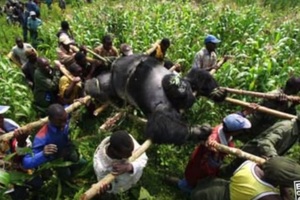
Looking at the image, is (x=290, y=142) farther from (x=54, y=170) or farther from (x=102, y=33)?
(x=102, y=33)

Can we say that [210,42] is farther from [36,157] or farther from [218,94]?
[36,157]

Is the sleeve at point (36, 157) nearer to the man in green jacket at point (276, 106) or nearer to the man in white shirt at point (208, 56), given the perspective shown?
the man in green jacket at point (276, 106)

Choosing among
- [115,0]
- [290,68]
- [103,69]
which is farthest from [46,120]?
[115,0]

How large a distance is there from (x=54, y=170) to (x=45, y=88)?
1.63m

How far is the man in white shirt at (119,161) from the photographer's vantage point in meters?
3.55

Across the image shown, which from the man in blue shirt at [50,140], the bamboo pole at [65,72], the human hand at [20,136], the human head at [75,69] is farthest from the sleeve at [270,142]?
the human head at [75,69]

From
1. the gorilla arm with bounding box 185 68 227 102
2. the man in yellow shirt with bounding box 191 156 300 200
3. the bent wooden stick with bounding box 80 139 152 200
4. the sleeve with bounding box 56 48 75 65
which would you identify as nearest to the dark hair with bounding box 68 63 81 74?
the sleeve with bounding box 56 48 75 65

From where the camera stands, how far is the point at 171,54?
758cm

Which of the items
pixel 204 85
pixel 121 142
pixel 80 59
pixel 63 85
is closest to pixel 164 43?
pixel 80 59

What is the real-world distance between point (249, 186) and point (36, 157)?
2034 mm

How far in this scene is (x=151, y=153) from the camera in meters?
5.37

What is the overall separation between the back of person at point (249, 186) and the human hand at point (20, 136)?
2.12 meters

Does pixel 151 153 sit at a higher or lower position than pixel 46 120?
lower

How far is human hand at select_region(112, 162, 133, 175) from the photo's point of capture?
137 inches
